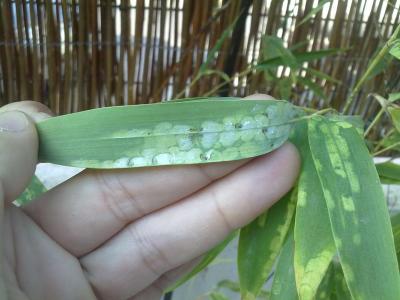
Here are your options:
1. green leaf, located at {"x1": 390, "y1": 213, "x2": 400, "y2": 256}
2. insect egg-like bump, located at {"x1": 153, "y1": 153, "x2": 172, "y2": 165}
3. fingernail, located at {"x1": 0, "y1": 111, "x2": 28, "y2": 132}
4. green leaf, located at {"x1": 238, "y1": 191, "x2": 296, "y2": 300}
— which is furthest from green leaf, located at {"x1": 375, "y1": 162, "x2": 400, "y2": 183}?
fingernail, located at {"x1": 0, "y1": 111, "x2": 28, "y2": 132}

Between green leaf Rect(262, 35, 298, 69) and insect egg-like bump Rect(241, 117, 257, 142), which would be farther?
green leaf Rect(262, 35, 298, 69)

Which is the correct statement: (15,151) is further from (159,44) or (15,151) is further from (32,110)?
(159,44)

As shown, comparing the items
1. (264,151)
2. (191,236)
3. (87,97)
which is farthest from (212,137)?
(87,97)

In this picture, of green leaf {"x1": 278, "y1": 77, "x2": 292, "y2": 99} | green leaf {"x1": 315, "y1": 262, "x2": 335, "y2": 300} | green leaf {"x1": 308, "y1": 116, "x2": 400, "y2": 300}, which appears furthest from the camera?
green leaf {"x1": 278, "y1": 77, "x2": 292, "y2": 99}

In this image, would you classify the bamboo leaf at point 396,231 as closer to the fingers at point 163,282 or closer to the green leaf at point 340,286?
the green leaf at point 340,286

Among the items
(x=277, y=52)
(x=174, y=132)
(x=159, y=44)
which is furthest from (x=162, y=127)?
(x=159, y=44)

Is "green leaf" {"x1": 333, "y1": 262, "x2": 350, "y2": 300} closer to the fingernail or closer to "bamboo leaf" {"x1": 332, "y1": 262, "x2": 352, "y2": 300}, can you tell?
"bamboo leaf" {"x1": 332, "y1": 262, "x2": 352, "y2": 300}

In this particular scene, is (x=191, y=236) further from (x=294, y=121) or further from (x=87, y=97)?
(x=87, y=97)
